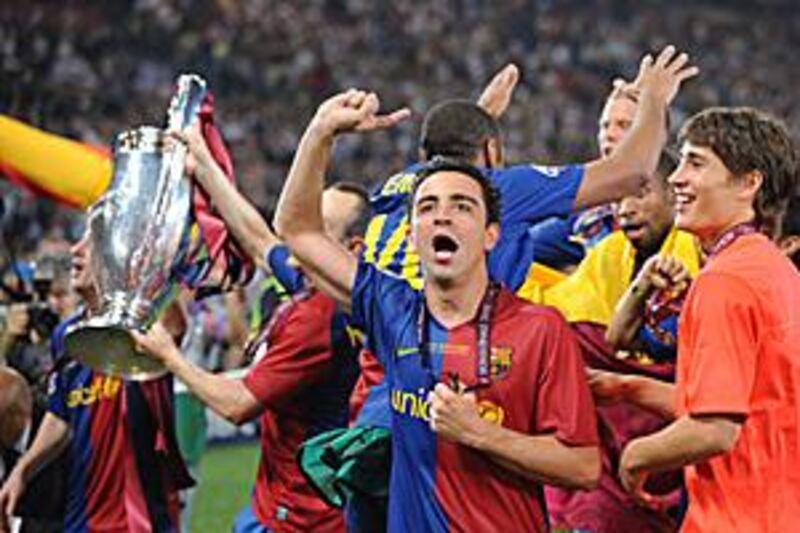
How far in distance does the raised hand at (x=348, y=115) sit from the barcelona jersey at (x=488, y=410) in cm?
52

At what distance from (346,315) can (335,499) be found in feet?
2.25

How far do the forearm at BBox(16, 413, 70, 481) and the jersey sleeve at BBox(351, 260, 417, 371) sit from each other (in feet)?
6.05

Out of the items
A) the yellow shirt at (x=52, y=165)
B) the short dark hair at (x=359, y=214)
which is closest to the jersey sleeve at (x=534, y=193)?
the short dark hair at (x=359, y=214)

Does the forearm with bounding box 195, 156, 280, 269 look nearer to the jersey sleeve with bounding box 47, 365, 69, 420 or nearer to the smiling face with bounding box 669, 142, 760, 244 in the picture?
the jersey sleeve with bounding box 47, 365, 69, 420

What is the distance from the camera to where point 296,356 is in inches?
207

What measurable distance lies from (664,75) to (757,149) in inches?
32.5

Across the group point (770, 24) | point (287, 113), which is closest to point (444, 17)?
point (287, 113)

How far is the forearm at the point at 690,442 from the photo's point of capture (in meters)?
3.69

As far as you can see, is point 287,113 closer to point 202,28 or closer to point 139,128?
point 202,28

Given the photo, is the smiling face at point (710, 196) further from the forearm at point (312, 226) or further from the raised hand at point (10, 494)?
the raised hand at point (10, 494)

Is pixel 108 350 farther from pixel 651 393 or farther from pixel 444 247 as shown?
pixel 651 393

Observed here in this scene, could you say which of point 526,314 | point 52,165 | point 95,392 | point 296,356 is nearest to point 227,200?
point 296,356

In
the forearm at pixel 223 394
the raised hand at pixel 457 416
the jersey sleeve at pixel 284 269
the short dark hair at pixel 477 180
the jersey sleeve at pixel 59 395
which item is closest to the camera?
the raised hand at pixel 457 416

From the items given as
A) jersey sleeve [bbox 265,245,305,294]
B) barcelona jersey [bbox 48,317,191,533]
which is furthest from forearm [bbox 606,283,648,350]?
barcelona jersey [bbox 48,317,191,533]
